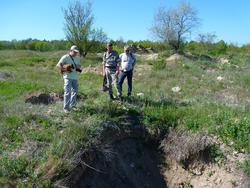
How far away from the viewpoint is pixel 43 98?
33.5 ft

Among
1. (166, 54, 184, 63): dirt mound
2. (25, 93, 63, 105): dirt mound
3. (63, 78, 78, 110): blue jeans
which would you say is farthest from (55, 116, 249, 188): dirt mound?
(166, 54, 184, 63): dirt mound

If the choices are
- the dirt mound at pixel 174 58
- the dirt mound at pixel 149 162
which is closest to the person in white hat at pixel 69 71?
the dirt mound at pixel 149 162

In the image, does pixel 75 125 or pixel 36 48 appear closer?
pixel 75 125

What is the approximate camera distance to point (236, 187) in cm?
670

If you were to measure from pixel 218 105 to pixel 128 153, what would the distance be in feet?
9.55

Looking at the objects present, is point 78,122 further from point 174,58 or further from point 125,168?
point 174,58

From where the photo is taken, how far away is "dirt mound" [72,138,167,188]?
6.72 meters

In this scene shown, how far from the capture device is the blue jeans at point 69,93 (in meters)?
7.93

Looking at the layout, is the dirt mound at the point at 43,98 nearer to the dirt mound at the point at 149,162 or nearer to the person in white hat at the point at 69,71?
the person in white hat at the point at 69,71

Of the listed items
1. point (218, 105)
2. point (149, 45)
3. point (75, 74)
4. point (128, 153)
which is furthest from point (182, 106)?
point (149, 45)

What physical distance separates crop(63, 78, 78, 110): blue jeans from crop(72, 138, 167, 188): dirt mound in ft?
4.41

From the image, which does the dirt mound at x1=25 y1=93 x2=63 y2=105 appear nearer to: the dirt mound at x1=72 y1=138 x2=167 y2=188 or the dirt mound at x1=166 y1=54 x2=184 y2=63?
the dirt mound at x1=72 y1=138 x2=167 y2=188

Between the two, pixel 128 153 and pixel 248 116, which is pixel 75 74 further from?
pixel 248 116

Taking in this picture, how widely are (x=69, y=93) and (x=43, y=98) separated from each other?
2.47 metres
